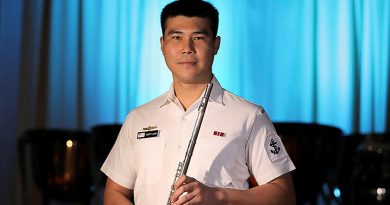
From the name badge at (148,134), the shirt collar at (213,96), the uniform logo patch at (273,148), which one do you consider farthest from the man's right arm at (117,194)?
the uniform logo patch at (273,148)

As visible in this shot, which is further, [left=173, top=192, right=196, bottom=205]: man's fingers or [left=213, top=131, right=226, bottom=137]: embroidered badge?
[left=213, top=131, right=226, bottom=137]: embroidered badge

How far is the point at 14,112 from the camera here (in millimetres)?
3836

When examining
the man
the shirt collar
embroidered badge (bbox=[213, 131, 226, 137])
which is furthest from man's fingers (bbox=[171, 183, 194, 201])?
the shirt collar

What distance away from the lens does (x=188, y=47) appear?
1903 mm

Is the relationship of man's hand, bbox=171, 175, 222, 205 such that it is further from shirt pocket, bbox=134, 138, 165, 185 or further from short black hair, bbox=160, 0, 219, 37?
short black hair, bbox=160, 0, 219, 37

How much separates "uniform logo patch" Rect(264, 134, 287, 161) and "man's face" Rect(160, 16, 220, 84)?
23cm

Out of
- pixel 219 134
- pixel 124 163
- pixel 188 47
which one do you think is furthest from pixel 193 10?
pixel 124 163

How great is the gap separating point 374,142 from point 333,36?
587 mm

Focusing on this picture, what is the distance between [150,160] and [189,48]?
31cm

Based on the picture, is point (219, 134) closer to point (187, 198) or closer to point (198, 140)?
point (198, 140)

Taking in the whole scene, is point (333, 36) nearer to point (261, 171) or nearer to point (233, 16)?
point (233, 16)

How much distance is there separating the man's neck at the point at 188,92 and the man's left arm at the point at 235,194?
0.29 m

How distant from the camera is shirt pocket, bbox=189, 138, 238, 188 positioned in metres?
1.88

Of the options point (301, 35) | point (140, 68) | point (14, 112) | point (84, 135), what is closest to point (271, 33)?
point (301, 35)
